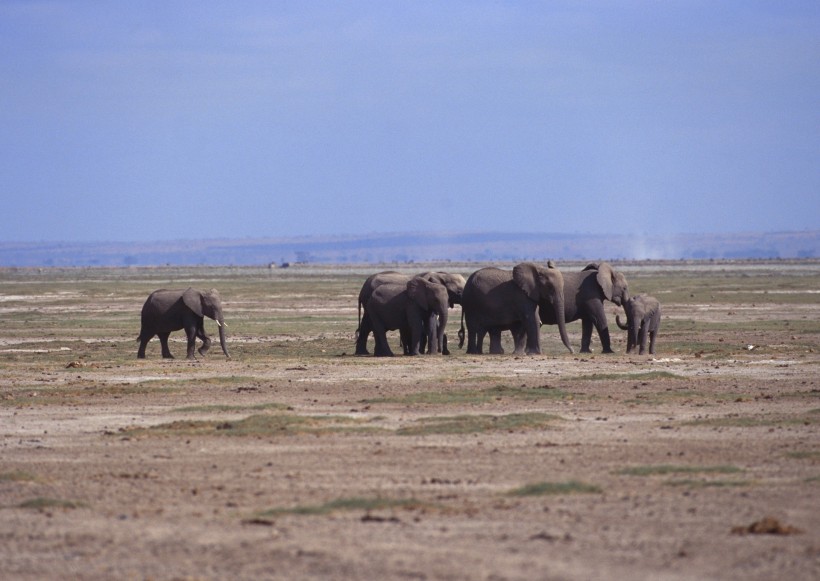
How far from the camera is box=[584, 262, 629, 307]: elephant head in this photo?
34875 mm

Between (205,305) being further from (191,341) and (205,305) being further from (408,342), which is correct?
(408,342)

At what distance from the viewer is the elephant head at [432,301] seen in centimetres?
3362

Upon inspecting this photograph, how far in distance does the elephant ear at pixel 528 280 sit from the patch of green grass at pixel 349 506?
20839mm

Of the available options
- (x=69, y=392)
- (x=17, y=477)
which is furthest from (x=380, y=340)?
(x=17, y=477)

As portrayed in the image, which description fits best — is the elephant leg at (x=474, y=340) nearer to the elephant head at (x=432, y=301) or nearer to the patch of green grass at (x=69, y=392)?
the elephant head at (x=432, y=301)

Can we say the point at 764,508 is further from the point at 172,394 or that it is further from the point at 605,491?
the point at 172,394

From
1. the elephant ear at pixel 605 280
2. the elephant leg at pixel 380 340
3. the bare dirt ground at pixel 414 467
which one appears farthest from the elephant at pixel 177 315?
the elephant ear at pixel 605 280

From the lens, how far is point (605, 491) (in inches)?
548

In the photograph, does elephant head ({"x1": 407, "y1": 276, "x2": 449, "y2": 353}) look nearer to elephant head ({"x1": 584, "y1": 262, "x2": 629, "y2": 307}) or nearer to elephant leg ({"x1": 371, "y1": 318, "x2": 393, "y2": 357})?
elephant leg ({"x1": 371, "y1": 318, "x2": 393, "y2": 357})

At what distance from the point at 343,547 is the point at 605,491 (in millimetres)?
3385

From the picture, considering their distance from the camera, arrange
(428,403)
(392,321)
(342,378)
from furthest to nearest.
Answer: (392,321), (342,378), (428,403)

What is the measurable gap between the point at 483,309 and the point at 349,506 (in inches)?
841

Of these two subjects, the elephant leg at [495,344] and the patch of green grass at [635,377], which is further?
the elephant leg at [495,344]

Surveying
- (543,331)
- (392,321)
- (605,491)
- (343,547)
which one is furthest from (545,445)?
(543,331)
